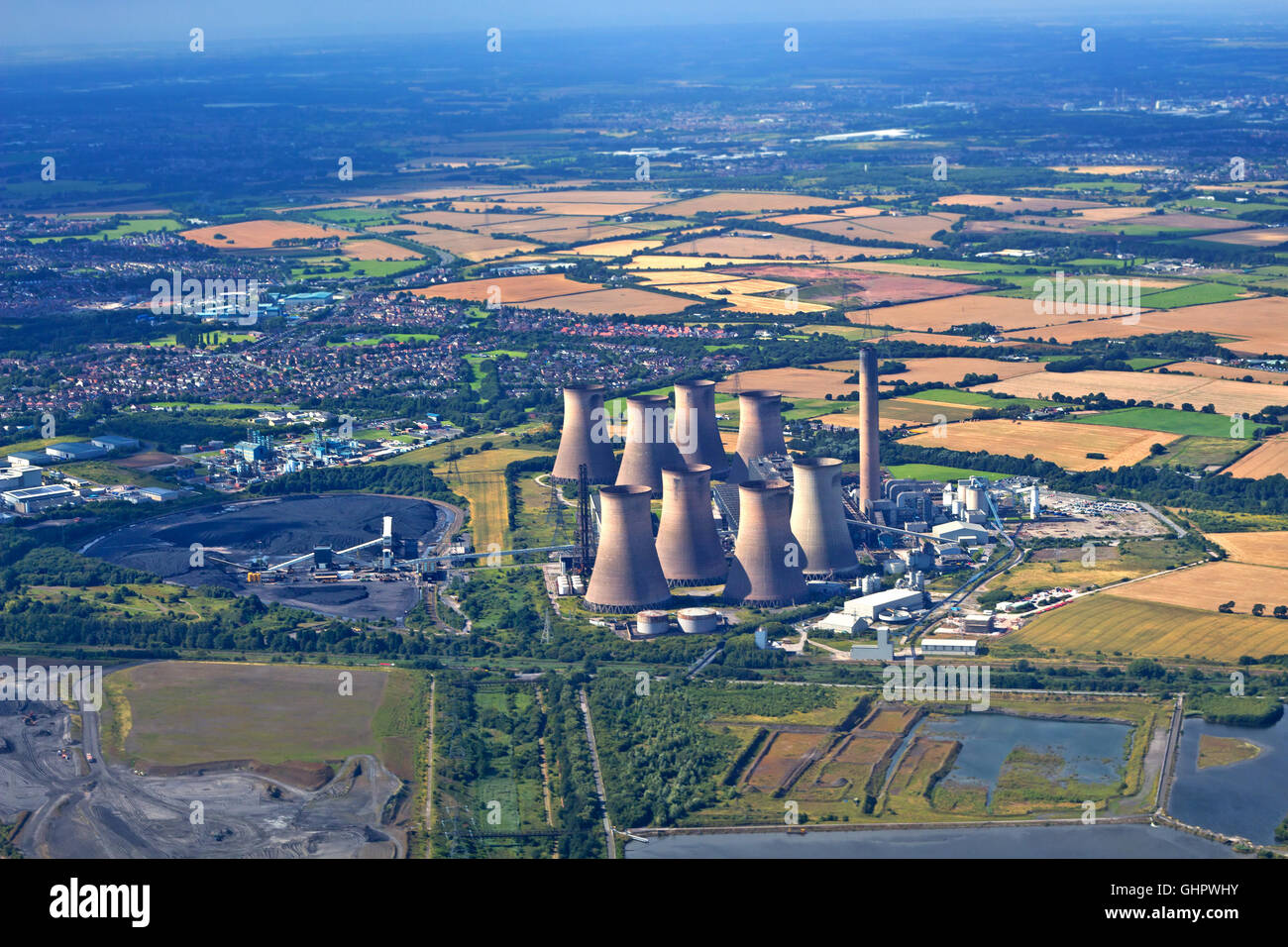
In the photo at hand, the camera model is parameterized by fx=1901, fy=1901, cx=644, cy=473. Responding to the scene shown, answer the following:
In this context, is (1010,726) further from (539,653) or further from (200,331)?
(200,331)

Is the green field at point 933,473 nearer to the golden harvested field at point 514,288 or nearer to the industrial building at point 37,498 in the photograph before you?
the industrial building at point 37,498

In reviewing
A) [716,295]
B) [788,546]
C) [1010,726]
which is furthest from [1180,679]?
[716,295]

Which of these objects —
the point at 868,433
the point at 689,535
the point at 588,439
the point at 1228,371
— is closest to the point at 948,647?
the point at 689,535

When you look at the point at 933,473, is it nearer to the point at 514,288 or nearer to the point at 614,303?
the point at 614,303

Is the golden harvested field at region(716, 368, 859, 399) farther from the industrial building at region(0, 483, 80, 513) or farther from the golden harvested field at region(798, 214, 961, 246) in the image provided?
the golden harvested field at region(798, 214, 961, 246)

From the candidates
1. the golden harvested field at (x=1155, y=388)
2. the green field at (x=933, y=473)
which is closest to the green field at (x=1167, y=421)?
the golden harvested field at (x=1155, y=388)

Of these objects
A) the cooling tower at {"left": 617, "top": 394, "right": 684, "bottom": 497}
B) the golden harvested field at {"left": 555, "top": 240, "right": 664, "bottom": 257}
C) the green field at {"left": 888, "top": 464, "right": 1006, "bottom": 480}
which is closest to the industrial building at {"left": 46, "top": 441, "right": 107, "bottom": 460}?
the cooling tower at {"left": 617, "top": 394, "right": 684, "bottom": 497}
